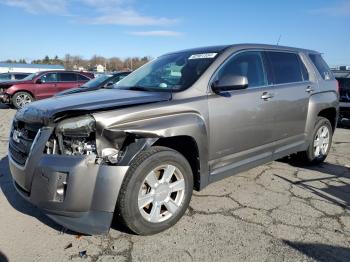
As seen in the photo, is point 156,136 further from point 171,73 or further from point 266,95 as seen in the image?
point 266,95

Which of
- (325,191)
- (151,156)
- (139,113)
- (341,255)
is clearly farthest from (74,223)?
(325,191)

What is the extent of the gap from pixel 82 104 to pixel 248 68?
7.04 feet

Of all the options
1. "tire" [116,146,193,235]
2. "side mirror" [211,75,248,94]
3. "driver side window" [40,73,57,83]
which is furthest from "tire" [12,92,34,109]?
"tire" [116,146,193,235]

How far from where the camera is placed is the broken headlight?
2914 millimetres

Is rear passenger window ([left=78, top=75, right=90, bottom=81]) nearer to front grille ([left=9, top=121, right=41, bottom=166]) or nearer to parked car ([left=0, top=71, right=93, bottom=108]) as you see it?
parked car ([left=0, top=71, right=93, bottom=108])

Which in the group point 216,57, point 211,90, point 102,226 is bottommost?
point 102,226

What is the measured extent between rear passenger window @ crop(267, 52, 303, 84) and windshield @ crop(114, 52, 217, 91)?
1.09 metres

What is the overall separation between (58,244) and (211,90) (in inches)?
83.0

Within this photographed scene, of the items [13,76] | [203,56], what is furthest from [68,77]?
[203,56]

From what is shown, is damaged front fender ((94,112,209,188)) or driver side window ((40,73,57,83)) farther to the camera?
driver side window ((40,73,57,83))

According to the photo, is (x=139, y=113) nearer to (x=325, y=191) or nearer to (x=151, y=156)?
(x=151, y=156)

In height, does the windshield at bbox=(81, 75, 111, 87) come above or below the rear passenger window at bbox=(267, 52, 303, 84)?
below

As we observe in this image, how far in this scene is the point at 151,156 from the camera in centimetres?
314

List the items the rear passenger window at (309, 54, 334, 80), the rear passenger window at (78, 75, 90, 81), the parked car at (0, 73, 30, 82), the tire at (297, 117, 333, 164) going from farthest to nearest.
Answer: the parked car at (0, 73, 30, 82) → the rear passenger window at (78, 75, 90, 81) → the rear passenger window at (309, 54, 334, 80) → the tire at (297, 117, 333, 164)
